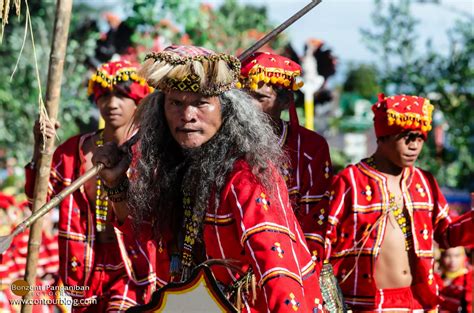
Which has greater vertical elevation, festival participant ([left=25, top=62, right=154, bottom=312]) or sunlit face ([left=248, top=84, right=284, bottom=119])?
sunlit face ([left=248, top=84, right=284, bottom=119])

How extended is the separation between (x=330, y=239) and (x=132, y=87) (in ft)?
5.13

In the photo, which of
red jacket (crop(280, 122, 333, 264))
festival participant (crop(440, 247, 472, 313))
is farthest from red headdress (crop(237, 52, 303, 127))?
festival participant (crop(440, 247, 472, 313))

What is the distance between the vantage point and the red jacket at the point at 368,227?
19.1 ft

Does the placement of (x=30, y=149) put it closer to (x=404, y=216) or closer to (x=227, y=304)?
(x=404, y=216)

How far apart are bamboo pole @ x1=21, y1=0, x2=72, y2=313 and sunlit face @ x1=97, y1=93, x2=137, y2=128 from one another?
1.00m

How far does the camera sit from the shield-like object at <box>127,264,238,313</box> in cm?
315

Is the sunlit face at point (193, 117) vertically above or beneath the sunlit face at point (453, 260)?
above

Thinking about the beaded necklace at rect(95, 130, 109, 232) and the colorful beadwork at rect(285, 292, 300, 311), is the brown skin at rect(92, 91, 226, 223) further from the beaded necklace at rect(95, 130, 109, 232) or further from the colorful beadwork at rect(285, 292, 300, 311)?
the beaded necklace at rect(95, 130, 109, 232)

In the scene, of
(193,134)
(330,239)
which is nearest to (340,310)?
(330,239)

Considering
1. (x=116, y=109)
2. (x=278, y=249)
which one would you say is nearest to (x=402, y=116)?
(x=116, y=109)

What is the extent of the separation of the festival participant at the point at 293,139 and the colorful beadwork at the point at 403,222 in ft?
3.26

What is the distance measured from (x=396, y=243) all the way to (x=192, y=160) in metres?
2.51

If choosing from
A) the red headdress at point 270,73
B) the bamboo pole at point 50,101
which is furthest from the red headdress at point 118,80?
the bamboo pole at point 50,101

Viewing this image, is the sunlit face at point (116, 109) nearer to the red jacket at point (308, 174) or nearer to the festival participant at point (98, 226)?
the festival participant at point (98, 226)
